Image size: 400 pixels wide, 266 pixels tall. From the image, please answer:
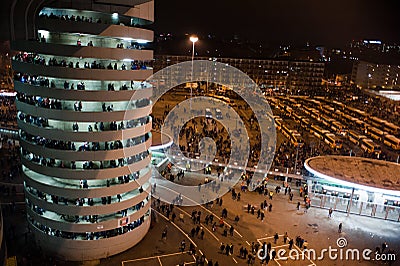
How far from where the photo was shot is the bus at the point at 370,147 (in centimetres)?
5797

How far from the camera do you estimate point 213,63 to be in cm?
13650

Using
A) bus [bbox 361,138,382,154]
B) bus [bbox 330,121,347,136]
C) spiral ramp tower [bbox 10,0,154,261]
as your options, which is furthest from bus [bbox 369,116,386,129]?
spiral ramp tower [bbox 10,0,154,261]

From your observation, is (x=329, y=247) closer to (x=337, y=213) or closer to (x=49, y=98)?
(x=337, y=213)

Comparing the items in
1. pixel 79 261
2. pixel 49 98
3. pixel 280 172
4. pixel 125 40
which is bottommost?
pixel 79 261

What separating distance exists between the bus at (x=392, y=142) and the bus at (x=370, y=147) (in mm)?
4810

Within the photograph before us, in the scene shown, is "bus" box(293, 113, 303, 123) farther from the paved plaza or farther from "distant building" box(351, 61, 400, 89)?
"distant building" box(351, 61, 400, 89)

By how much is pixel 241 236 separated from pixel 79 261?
14.3 m

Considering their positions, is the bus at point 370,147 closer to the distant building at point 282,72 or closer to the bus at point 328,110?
the bus at point 328,110

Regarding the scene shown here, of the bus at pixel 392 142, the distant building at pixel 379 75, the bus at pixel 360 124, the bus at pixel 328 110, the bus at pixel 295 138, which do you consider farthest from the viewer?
the distant building at pixel 379 75

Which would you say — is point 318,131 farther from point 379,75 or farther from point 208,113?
point 379,75

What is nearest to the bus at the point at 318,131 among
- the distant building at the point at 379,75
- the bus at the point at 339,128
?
the bus at the point at 339,128

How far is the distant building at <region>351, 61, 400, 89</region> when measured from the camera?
166m

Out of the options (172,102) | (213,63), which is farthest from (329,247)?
(213,63)

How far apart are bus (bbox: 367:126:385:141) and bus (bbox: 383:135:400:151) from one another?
2.43 metres
